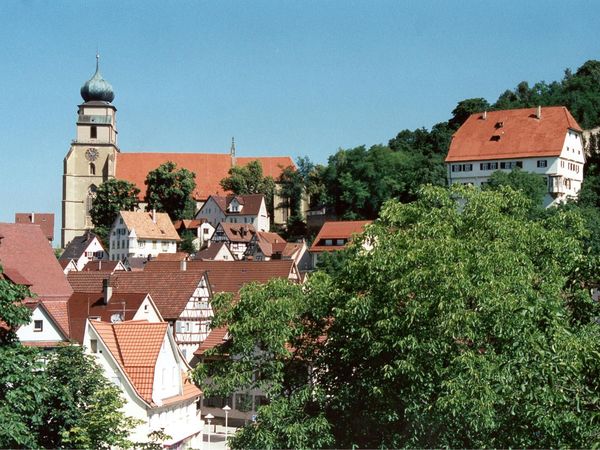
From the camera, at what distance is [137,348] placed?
2959 centimetres

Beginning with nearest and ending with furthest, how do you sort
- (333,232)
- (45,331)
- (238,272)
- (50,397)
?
(50,397) → (45,331) → (238,272) → (333,232)

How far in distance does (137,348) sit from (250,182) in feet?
310

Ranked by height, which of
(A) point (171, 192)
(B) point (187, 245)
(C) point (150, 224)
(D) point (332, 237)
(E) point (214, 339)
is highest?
(A) point (171, 192)

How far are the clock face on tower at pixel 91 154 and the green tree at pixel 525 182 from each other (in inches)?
2656

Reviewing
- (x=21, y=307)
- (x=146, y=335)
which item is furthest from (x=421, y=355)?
(x=146, y=335)

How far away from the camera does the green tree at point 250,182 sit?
121562mm

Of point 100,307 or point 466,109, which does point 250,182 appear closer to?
point 466,109

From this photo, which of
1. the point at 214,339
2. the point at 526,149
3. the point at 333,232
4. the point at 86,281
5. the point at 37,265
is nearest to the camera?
the point at 37,265

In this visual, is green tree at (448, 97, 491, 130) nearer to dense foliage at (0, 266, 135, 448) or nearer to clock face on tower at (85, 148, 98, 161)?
clock face on tower at (85, 148, 98, 161)

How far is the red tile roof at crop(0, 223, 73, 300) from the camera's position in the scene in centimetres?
3709

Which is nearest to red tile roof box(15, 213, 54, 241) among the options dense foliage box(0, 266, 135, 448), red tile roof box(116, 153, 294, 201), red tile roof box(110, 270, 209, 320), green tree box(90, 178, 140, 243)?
green tree box(90, 178, 140, 243)

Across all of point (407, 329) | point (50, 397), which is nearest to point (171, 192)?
point (407, 329)

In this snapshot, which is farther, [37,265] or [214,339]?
[214,339]

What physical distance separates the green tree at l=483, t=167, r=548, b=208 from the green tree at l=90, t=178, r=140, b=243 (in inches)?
1924
